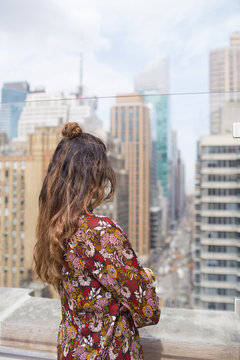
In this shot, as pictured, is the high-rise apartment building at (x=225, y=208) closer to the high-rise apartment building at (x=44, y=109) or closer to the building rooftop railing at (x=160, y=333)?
the building rooftop railing at (x=160, y=333)

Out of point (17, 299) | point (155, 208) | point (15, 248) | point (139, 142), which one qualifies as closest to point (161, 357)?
point (17, 299)

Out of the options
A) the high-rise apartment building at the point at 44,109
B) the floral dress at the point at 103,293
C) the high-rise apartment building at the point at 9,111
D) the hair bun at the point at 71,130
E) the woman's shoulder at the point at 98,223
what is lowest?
the floral dress at the point at 103,293

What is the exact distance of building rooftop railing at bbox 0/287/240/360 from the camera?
0.87 meters

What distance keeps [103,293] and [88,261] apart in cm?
7

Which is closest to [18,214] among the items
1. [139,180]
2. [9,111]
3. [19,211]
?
[19,211]

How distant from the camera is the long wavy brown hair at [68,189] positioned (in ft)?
1.62

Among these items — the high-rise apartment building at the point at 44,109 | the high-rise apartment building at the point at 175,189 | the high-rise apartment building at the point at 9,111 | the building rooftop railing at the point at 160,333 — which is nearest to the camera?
the building rooftop railing at the point at 160,333

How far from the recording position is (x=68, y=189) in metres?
0.51

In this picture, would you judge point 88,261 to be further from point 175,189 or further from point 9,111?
point 175,189

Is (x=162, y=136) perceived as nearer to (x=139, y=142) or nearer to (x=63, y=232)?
(x=139, y=142)

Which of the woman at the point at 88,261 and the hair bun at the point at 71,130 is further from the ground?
the hair bun at the point at 71,130

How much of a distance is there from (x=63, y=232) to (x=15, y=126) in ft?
3.37

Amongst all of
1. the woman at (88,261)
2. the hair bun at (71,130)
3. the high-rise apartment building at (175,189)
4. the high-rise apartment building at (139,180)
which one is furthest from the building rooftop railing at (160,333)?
the high-rise apartment building at (175,189)

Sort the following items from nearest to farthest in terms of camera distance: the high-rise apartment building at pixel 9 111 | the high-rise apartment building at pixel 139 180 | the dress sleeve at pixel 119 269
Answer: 1. the dress sleeve at pixel 119 269
2. the high-rise apartment building at pixel 9 111
3. the high-rise apartment building at pixel 139 180
